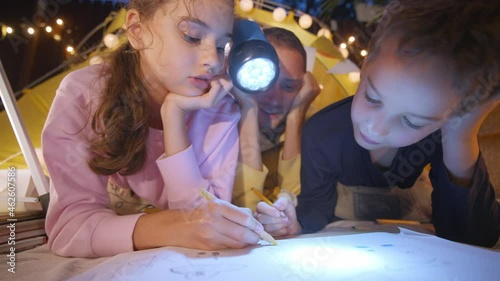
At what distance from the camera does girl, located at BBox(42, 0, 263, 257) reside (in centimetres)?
46

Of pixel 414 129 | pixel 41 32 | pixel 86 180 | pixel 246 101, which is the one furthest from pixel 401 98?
pixel 41 32

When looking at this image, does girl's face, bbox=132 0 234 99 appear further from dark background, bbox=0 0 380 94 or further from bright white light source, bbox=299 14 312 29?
bright white light source, bbox=299 14 312 29

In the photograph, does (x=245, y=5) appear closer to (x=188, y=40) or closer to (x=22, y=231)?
(x=188, y=40)

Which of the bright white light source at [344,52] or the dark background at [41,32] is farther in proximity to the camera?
the bright white light source at [344,52]

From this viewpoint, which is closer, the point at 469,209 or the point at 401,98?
the point at 401,98

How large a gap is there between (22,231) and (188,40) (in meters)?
0.36

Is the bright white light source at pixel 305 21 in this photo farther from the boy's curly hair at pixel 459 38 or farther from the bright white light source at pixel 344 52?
the boy's curly hair at pixel 459 38

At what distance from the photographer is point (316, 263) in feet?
1.35

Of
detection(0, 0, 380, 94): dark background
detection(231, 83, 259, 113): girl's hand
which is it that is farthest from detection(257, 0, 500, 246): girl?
detection(0, 0, 380, 94): dark background

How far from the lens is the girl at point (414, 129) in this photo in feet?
1.42

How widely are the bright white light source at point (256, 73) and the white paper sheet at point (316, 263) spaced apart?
0.74 ft

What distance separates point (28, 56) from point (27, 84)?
0.05m

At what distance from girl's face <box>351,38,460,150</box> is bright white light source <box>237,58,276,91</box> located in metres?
0.13

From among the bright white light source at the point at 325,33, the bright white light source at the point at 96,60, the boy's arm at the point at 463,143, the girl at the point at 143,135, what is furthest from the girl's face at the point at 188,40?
the bright white light source at the point at 325,33
